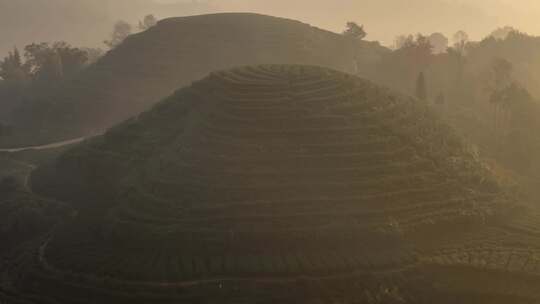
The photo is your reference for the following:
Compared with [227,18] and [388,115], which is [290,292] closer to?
[388,115]

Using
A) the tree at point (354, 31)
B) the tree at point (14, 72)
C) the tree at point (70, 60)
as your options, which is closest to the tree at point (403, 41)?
the tree at point (354, 31)

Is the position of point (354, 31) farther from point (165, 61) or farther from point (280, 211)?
point (280, 211)

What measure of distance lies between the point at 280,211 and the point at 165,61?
234 ft

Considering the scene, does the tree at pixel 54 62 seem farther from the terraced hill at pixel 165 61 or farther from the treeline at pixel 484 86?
the treeline at pixel 484 86

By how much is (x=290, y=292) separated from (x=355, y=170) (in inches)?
674

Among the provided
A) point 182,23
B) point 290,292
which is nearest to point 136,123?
point 290,292

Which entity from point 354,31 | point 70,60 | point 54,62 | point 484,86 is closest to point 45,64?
point 54,62

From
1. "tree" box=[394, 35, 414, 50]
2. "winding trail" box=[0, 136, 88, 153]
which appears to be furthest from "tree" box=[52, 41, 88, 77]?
"tree" box=[394, 35, 414, 50]

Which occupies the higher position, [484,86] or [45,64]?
[45,64]

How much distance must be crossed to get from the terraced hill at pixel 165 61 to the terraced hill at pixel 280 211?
32967mm

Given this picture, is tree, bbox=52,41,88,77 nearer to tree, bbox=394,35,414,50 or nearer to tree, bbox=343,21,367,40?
tree, bbox=343,21,367,40

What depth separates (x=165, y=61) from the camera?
381ft

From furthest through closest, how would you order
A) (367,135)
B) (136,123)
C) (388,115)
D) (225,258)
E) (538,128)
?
(538,128) → (136,123) → (388,115) → (367,135) → (225,258)

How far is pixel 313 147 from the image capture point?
2376 inches
